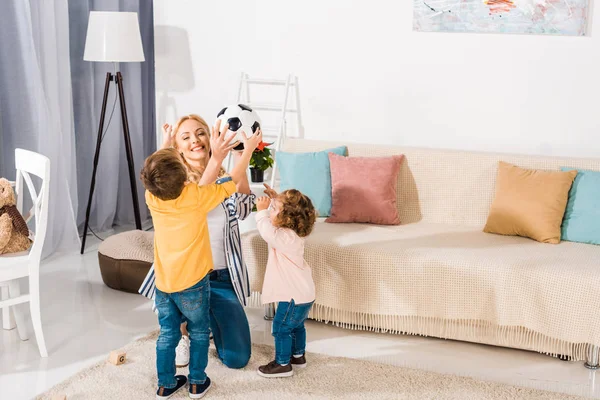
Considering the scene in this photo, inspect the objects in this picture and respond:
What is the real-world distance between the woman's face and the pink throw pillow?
825mm

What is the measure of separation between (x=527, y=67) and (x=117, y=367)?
240 centimetres

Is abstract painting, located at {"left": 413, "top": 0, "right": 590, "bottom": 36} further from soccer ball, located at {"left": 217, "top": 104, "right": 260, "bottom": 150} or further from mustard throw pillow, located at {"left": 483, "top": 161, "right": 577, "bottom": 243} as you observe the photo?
soccer ball, located at {"left": 217, "top": 104, "right": 260, "bottom": 150}

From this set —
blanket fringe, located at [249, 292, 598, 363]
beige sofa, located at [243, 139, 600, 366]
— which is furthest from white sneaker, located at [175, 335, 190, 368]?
blanket fringe, located at [249, 292, 598, 363]

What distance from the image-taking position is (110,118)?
477 centimetres

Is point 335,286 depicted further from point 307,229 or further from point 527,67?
point 527,67

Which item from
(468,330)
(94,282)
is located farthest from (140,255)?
(468,330)

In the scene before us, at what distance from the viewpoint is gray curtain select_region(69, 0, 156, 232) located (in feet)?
15.1

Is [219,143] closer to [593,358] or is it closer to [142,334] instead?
[142,334]

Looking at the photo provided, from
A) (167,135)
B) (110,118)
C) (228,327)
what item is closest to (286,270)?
(228,327)

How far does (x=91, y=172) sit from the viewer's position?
4.76 meters

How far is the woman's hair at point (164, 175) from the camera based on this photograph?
2.47 m

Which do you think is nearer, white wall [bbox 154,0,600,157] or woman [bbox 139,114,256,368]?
woman [bbox 139,114,256,368]

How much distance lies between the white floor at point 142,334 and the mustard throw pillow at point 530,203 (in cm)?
55

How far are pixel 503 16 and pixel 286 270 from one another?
1.83m
